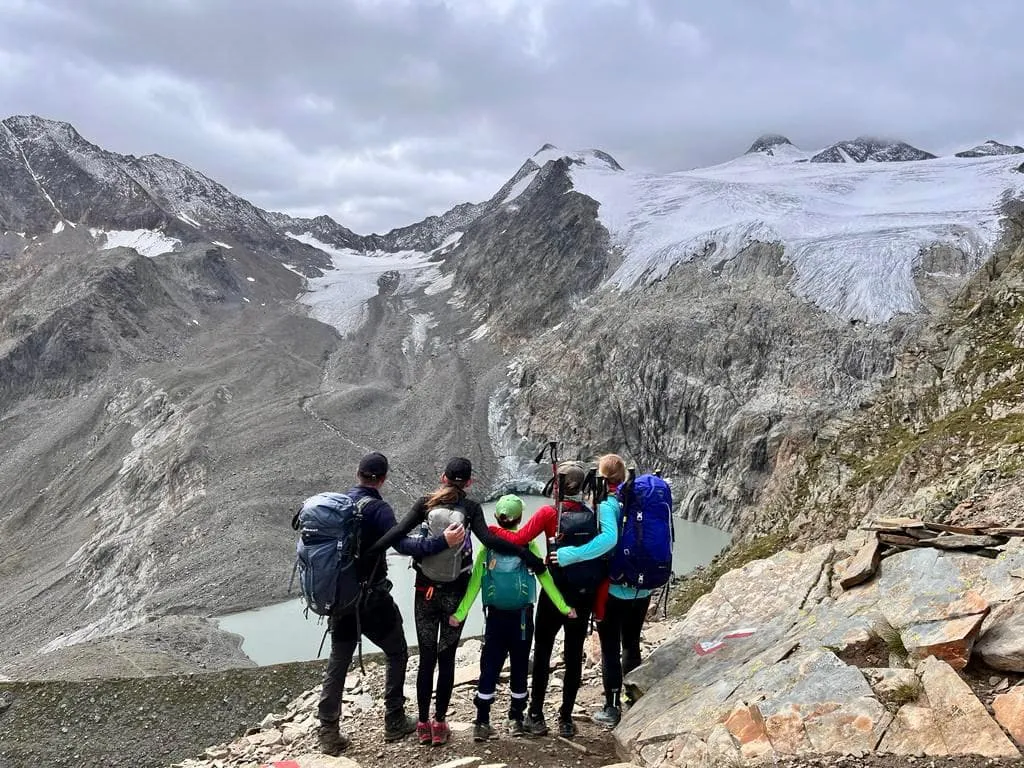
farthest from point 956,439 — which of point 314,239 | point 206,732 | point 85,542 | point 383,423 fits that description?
point 314,239

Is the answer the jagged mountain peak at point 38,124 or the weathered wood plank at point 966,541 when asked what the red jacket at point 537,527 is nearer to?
the weathered wood plank at point 966,541

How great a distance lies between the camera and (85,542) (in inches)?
1629

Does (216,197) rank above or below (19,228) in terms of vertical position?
above

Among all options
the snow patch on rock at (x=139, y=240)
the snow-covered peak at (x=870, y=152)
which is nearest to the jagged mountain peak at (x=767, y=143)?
the snow-covered peak at (x=870, y=152)

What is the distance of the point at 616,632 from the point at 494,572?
4.55 ft

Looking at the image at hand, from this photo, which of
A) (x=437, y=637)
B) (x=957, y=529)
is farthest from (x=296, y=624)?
(x=957, y=529)

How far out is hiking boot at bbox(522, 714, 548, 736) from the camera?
6547 mm

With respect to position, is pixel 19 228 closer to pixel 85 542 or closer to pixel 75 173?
pixel 75 173

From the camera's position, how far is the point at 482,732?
650 centimetres

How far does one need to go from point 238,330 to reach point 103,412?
23.9m

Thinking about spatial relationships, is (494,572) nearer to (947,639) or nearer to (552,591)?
(552,591)

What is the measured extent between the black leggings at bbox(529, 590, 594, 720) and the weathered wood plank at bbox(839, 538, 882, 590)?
2.77 m

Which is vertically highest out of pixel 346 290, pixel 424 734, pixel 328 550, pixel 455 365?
pixel 346 290

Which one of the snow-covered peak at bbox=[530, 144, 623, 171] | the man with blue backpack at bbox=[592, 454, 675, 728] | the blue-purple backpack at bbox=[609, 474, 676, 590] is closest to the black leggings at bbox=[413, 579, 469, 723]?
the man with blue backpack at bbox=[592, 454, 675, 728]
